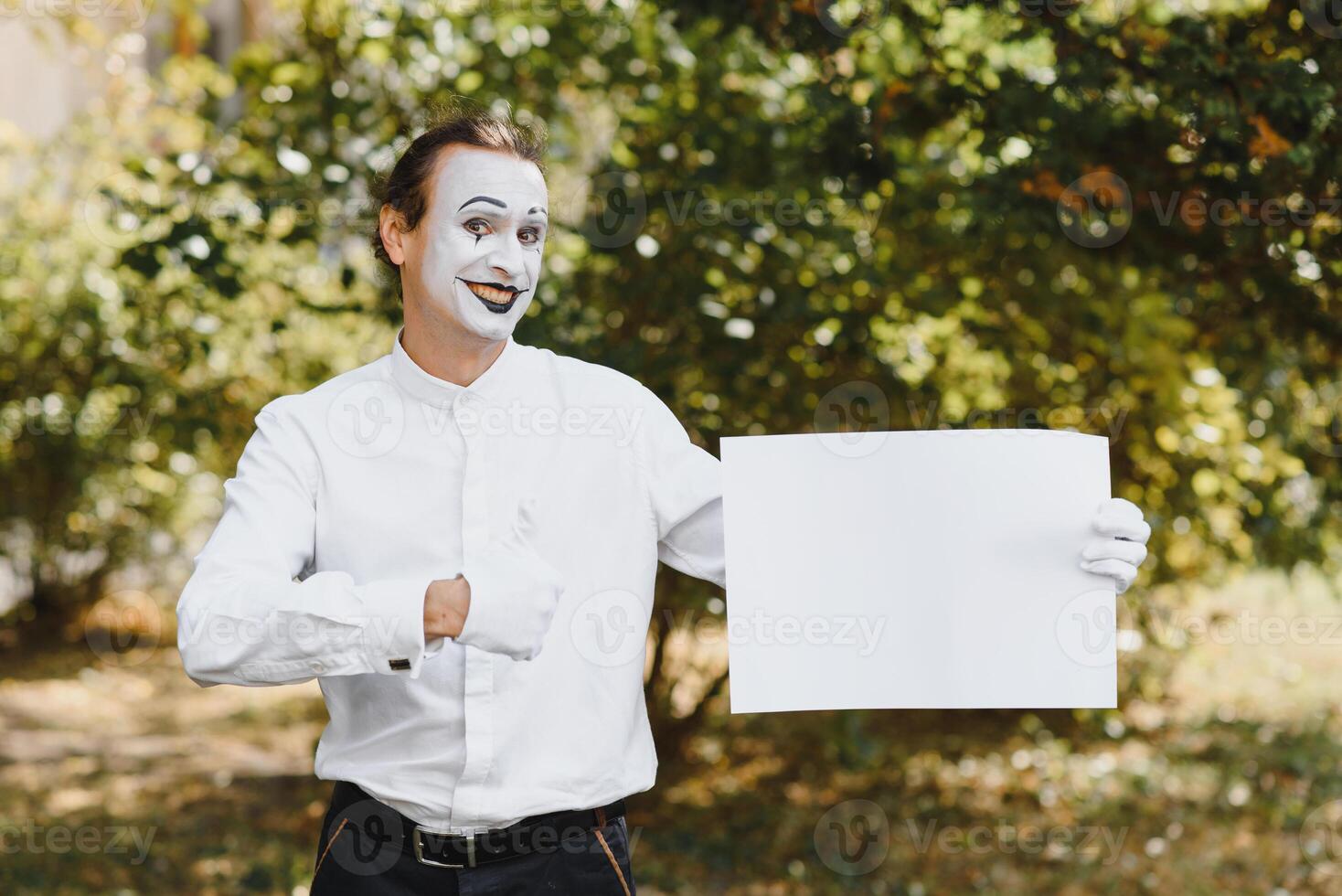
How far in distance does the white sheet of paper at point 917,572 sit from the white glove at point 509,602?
416mm

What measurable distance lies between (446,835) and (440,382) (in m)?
0.75

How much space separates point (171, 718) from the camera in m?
7.15

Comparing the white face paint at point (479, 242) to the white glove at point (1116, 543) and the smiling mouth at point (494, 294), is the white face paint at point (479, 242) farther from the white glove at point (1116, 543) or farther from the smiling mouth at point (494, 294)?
the white glove at point (1116, 543)

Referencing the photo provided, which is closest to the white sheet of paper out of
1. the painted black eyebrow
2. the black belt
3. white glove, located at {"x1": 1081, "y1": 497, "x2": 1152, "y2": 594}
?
white glove, located at {"x1": 1081, "y1": 497, "x2": 1152, "y2": 594}

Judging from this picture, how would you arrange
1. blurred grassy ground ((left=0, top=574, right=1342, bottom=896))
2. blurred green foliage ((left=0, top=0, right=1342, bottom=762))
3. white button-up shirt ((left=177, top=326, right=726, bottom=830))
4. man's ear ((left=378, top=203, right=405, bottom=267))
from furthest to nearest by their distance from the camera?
blurred grassy ground ((left=0, top=574, right=1342, bottom=896)), blurred green foliage ((left=0, top=0, right=1342, bottom=762)), man's ear ((left=378, top=203, right=405, bottom=267)), white button-up shirt ((left=177, top=326, right=726, bottom=830))

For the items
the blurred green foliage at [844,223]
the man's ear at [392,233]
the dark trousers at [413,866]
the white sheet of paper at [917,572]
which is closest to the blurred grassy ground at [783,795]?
the blurred green foliage at [844,223]

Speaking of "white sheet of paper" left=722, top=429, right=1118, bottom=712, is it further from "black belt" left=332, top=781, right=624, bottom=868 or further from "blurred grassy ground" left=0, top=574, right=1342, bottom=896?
"blurred grassy ground" left=0, top=574, right=1342, bottom=896

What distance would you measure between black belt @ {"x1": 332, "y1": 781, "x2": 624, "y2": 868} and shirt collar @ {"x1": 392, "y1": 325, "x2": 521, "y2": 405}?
0.67 metres

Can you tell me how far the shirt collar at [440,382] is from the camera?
6.95 ft

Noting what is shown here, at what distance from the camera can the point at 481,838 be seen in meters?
1.98

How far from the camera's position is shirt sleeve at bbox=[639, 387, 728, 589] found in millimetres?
2180

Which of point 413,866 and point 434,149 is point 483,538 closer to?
point 413,866

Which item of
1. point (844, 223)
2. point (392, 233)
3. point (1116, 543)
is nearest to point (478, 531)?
point (392, 233)

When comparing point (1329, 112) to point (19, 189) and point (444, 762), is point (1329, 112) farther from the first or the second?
point (19, 189)
